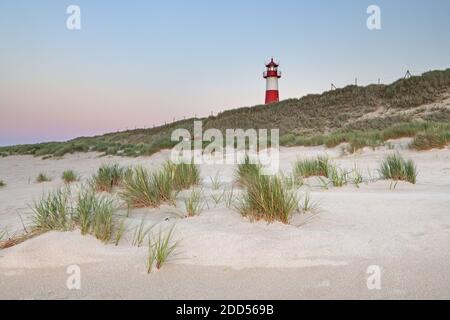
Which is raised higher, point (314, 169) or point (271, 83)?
point (271, 83)

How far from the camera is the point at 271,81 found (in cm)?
3947

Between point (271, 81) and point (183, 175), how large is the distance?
3594 cm

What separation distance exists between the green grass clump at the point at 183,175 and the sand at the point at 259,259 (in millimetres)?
1348

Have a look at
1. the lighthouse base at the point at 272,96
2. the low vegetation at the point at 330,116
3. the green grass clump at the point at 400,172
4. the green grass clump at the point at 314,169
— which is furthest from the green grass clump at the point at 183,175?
the lighthouse base at the point at 272,96

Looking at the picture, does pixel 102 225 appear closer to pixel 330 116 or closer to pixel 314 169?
pixel 314 169

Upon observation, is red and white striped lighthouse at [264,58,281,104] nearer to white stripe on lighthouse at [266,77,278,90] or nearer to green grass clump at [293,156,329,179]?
white stripe on lighthouse at [266,77,278,90]

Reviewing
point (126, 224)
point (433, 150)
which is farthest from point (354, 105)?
point (126, 224)

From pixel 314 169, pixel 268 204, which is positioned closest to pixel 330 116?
pixel 314 169

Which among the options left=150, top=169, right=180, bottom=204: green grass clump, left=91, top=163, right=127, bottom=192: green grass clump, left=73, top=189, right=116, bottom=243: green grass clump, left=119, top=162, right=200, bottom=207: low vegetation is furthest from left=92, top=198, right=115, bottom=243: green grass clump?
left=91, top=163, right=127, bottom=192: green grass clump

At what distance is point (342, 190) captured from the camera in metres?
4.54

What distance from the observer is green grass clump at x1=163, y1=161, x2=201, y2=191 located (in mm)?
4684

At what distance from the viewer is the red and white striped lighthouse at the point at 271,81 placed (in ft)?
128
